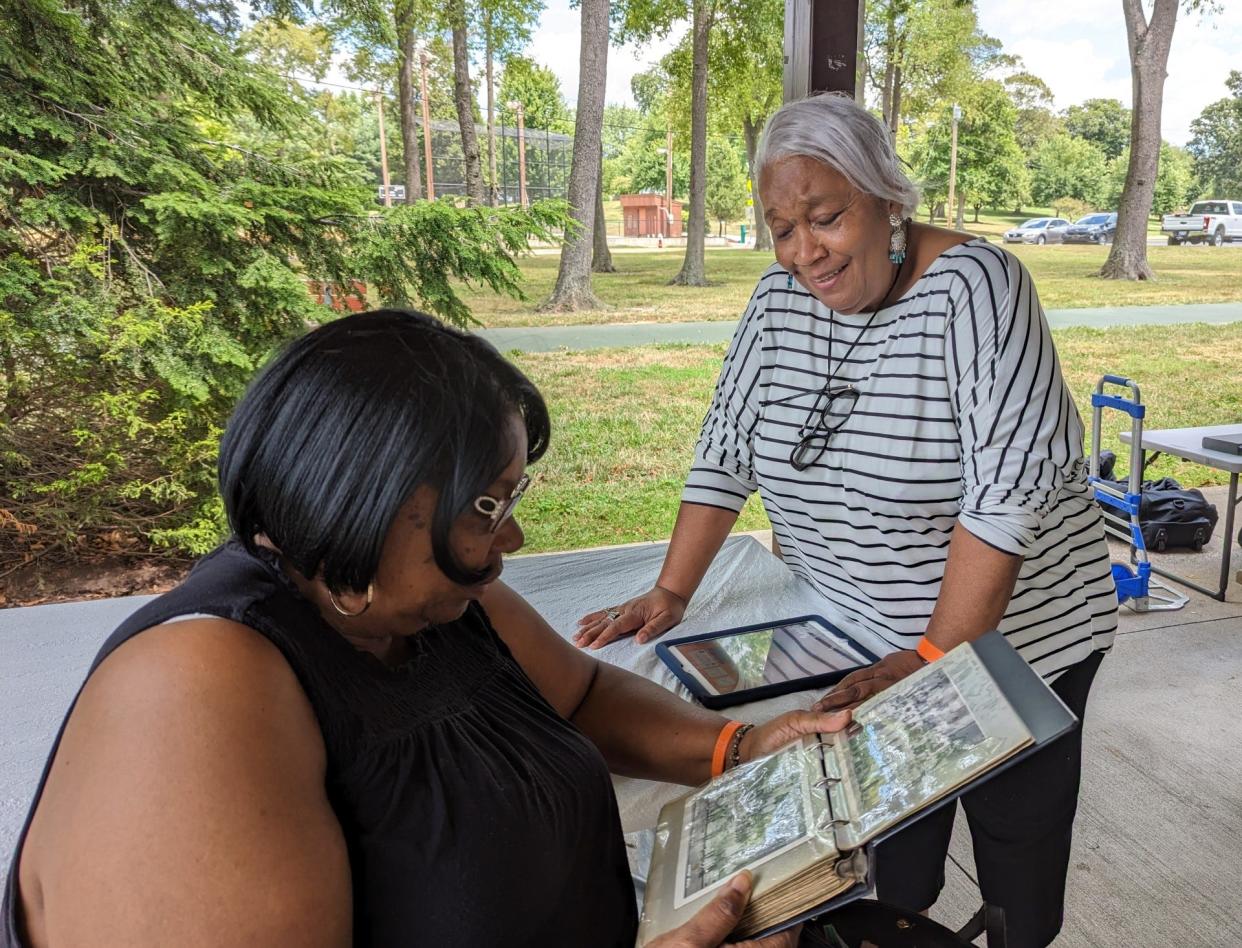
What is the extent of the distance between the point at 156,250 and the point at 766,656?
2.88m

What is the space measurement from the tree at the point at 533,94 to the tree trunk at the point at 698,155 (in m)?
0.56

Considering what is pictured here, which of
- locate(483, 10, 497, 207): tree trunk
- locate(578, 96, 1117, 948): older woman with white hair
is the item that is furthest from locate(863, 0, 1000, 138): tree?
locate(578, 96, 1117, 948): older woman with white hair

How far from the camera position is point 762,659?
1.47 meters

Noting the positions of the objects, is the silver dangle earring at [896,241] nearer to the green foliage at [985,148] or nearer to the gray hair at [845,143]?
the gray hair at [845,143]

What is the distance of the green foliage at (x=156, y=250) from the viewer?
10.2ft

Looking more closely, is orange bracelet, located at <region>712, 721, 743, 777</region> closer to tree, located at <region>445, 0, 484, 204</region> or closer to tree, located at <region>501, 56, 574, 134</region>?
tree, located at <region>445, 0, 484, 204</region>

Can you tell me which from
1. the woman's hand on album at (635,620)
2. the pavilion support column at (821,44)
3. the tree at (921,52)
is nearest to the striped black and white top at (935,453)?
the woman's hand on album at (635,620)

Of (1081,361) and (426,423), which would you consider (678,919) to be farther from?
(1081,361)

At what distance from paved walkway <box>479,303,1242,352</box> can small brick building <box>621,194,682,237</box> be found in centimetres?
54

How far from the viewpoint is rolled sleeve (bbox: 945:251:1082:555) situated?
1283 millimetres

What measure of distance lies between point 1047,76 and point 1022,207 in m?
0.64

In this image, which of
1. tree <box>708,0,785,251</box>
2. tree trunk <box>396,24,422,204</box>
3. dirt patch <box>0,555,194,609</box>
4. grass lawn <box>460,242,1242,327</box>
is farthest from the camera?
grass lawn <box>460,242,1242,327</box>

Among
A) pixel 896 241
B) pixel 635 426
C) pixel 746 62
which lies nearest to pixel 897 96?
pixel 746 62

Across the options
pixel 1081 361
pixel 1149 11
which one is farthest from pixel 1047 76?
pixel 1081 361
